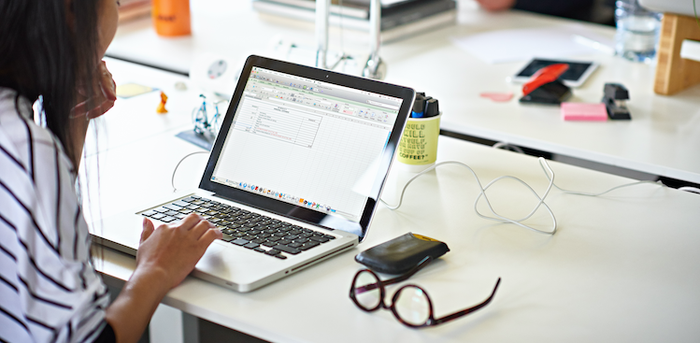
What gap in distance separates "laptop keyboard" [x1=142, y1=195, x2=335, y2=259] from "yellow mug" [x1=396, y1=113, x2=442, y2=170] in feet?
1.04

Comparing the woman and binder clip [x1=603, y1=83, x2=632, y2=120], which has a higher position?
the woman

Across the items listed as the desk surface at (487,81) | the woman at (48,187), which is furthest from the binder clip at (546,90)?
the woman at (48,187)

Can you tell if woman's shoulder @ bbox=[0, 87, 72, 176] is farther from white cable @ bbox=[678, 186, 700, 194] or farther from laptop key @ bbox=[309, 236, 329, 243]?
white cable @ bbox=[678, 186, 700, 194]

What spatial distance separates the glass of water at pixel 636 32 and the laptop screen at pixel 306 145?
1.20 metres

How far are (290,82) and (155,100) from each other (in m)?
0.61

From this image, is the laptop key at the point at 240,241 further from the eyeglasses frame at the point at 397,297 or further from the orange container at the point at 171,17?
the orange container at the point at 171,17

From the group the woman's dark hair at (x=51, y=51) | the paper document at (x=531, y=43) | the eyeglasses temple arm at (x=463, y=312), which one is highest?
the woman's dark hair at (x=51, y=51)

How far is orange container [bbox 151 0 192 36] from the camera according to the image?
1.92m

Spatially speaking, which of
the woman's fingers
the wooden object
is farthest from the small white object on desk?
the woman's fingers

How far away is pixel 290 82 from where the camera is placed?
3.23ft

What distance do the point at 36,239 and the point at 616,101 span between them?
4.09 feet

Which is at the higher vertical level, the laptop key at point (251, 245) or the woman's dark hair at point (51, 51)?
the woman's dark hair at point (51, 51)

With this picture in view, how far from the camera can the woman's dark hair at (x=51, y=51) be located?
2.11 ft

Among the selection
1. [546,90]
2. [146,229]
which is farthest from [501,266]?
[546,90]
